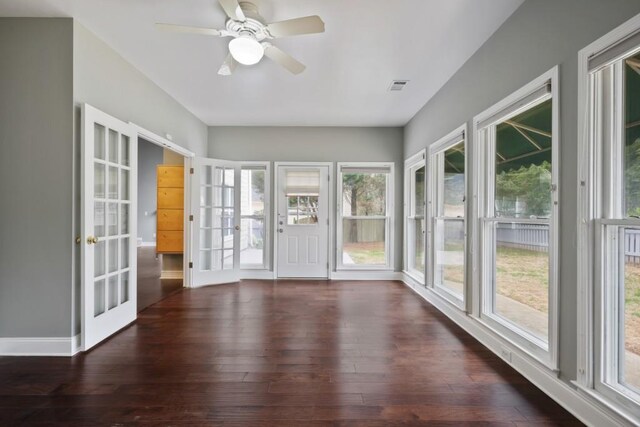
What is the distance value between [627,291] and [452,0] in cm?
210

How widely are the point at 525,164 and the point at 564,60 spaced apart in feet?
2.48

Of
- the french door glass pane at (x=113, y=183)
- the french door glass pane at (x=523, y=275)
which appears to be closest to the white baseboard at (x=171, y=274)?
the french door glass pane at (x=113, y=183)

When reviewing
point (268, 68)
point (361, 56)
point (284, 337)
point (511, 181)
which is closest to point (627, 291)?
point (511, 181)

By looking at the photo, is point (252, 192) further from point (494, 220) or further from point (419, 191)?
point (494, 220)

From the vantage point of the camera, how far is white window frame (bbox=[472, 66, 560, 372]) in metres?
1.92

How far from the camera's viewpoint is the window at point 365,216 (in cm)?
547

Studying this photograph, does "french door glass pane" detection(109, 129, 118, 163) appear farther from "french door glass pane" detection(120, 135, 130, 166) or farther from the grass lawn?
the grass lawn

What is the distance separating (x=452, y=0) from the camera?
2.19 m

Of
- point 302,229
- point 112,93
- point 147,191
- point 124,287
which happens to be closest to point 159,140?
point 112,93

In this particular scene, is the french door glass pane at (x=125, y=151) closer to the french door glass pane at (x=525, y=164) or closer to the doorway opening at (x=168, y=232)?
the doorway opening at (x=168, y=232)

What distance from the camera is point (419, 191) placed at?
15.9 ft

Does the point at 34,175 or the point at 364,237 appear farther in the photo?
the point at 364,237

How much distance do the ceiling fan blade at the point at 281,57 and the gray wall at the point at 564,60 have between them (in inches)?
64.7

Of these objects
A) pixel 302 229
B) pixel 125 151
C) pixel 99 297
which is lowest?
pixel 99 297
